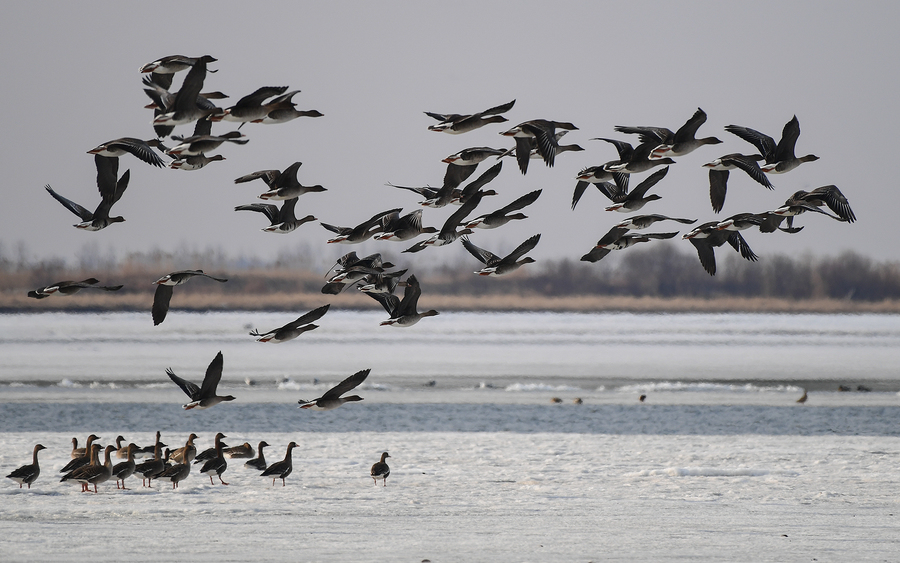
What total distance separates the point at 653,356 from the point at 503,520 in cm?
2551

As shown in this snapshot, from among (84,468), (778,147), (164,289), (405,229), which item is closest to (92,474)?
(84,468)

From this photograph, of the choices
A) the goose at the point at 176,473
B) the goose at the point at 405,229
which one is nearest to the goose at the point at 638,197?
the goose at the point at 405,229

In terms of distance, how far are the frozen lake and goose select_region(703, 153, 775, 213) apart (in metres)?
4.13

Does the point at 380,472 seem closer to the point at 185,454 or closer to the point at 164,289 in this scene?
the point at 185,454

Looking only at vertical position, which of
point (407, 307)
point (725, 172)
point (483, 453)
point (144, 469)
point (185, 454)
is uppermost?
point (725, 172)

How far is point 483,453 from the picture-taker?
1589 cm

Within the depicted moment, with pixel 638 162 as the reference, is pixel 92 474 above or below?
below

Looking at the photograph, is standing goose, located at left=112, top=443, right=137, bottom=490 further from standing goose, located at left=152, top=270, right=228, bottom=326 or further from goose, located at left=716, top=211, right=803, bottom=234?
goose, located at left=716, top=211, right=803, bottom=234

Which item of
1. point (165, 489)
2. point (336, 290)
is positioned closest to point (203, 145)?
point (336, 290)

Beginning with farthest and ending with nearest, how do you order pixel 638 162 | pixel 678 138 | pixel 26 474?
1. pixel 26 474
2. pixel 638 162
3. pixel 678 138

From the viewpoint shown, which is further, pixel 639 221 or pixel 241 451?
pixel 241 451

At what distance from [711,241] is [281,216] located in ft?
11.7

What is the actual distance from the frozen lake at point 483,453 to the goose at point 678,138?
179 inches

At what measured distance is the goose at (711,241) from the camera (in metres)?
7.32
